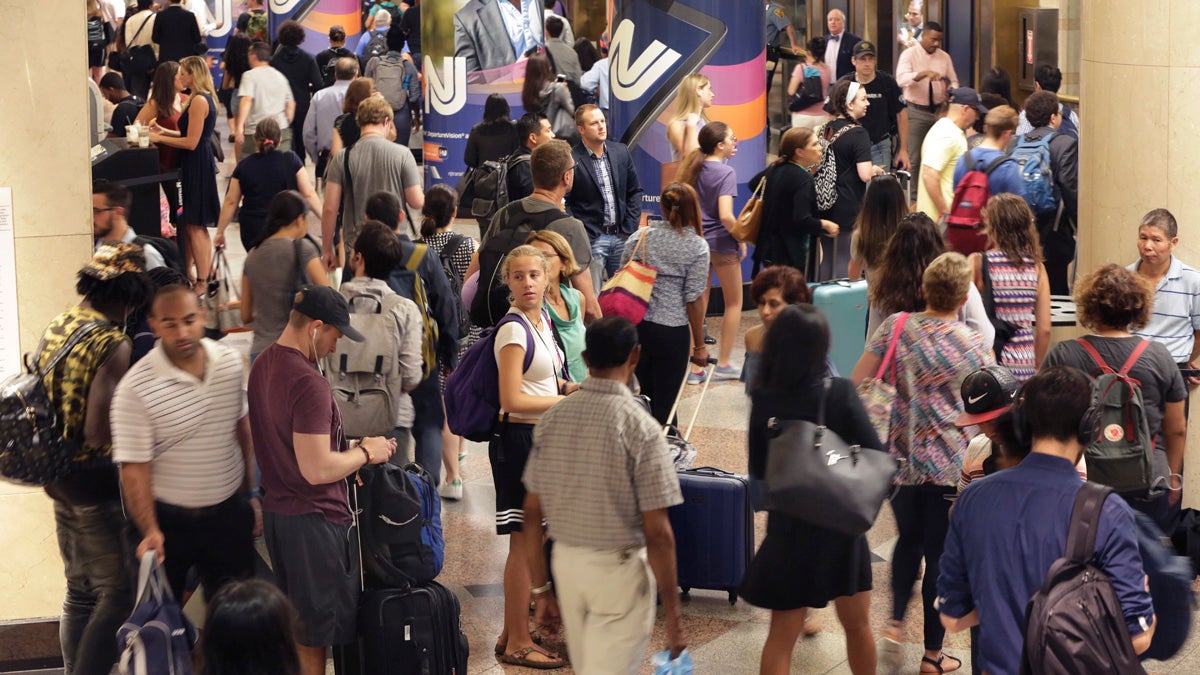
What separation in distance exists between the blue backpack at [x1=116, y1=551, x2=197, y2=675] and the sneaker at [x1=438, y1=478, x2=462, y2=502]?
320 centimetres

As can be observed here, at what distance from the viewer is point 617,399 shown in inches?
185

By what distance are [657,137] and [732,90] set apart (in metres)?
0.66

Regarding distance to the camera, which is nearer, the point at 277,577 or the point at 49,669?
the point at 277,577

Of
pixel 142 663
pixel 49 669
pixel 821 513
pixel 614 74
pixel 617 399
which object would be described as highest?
pixel 614 74

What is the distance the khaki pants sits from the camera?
471cm

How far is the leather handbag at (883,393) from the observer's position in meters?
5.59

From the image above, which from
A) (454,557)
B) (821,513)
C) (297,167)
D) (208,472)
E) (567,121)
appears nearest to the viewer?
(821,513)

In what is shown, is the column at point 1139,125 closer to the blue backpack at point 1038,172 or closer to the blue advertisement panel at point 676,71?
the blue backpack at point 1038,172

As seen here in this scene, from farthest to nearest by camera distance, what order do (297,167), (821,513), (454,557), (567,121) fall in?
(567,121) < (297,167) < (454,557) < (821,513)

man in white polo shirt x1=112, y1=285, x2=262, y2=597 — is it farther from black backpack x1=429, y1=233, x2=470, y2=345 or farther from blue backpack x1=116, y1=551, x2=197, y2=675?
black backpack x1=429, y1=233, x2=470, y2=345

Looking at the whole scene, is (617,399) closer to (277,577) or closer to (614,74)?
(277,577)

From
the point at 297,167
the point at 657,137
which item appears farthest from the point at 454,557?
the point at 657,137

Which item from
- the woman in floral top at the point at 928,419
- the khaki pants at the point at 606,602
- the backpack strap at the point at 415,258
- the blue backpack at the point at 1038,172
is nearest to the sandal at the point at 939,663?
the woman in floral top at the point at 928,419

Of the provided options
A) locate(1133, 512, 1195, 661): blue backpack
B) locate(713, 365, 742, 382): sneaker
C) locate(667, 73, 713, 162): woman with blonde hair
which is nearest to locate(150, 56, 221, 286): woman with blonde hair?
locate(667, 73, 713, 162): woman with blonde hair
